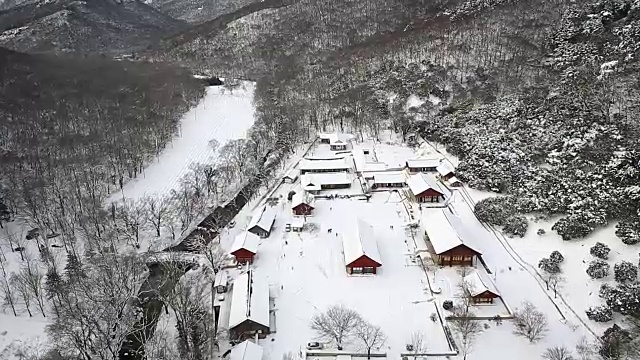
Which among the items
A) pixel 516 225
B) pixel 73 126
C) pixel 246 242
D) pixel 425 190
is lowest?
pixel 246 242

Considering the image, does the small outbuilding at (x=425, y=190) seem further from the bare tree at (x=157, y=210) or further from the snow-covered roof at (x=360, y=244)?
the bare tree at (x=157, y=210)

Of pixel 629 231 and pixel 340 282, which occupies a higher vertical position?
pixel 629 231

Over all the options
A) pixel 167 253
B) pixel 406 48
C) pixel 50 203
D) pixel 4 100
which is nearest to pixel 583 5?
pixel 406 48

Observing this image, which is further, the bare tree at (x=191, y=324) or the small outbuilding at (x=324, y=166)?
the small outbuilding at (x=324, y=166)

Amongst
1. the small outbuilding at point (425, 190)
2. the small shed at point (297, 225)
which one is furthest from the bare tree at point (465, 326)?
the small outbuilding at point (425, 190)

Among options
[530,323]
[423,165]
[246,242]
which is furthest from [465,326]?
[423,165]

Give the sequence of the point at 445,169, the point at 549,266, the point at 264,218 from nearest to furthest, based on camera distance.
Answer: the point at 549,266 → the point at 264,218 → the point at 445,169

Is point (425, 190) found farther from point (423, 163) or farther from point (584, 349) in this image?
point (584, 349)

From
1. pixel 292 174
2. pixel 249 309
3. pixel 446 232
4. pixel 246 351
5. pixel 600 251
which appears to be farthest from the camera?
A: pixel 292 174
